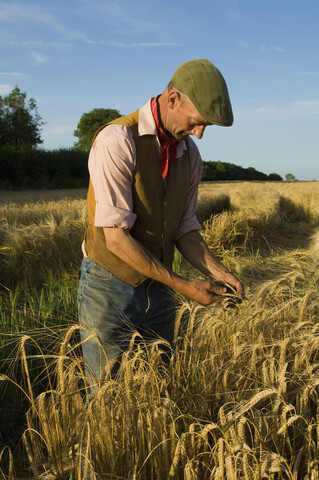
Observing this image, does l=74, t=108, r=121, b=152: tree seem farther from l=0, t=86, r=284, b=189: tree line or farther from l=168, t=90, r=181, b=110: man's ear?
l=168, t=90, r=181, b=110: man's ear

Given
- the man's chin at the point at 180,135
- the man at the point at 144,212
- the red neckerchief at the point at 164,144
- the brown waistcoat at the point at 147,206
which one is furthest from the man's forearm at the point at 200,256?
the man's chin at the point at 180,135

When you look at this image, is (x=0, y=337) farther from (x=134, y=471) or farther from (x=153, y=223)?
(x=134, y=471)

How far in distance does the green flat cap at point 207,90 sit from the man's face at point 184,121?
5 cm

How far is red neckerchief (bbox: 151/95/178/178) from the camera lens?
1785 millimetres

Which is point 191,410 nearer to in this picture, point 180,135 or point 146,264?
point 146,264

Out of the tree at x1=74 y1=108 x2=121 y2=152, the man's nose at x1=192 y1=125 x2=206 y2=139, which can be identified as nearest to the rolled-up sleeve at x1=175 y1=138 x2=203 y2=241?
the man's nose at x1=192 y1=125 x2=206 y2=139

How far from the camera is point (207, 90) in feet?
5.20

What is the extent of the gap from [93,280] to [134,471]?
0.84 meters

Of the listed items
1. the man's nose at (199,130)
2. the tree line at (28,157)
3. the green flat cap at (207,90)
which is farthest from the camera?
the tree line at (28,157)

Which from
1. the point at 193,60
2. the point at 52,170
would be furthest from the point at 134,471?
the point at 52,170

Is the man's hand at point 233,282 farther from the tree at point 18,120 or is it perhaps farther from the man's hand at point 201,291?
the tree at point 18,120

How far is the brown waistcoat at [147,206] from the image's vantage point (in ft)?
5.79

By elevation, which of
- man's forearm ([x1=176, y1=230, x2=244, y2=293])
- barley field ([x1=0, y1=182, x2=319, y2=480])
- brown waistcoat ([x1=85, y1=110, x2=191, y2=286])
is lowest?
barley field ([x1=0, y1=182, x2=319, y2=480])

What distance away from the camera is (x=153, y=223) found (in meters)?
1.86
